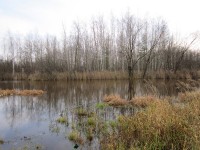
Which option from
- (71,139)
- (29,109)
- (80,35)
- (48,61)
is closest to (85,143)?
(71,139)

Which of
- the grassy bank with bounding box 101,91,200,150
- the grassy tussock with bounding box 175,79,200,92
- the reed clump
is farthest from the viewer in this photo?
the grassy tussock with bounding box 175,79,200,92

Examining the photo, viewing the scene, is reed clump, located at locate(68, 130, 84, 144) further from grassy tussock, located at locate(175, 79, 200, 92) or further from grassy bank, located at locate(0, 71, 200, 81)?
grassy bank, located at locate(0, 71, 200, 81)

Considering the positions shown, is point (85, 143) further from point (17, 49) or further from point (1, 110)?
point (17, 49)

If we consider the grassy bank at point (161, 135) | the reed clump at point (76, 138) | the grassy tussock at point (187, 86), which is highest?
the grassy tussock at point (187, 86)

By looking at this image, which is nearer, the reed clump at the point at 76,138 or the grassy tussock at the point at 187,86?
the reed clump at the point at 76,138

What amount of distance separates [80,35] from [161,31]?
17.4 metres

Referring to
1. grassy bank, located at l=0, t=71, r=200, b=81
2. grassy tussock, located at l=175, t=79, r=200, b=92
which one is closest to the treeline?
grassy bank, located at l=0, t=71, r=200, b=81

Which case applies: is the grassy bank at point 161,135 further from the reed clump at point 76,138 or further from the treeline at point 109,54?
the treeline at point 109,54

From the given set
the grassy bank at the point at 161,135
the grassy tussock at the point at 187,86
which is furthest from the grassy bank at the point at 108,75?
the grassy bank at the point at 161,135

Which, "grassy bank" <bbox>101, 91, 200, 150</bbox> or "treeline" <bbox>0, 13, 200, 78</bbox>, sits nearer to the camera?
"grassy bank" <bbox>101, 91, 200, 150</bbox>

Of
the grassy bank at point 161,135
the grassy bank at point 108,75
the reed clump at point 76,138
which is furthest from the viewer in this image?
the grassy bank at point 108,75

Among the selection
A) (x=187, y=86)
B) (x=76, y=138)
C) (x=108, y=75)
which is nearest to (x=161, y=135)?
(x=76, y=138)

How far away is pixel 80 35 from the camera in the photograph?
4962 centimetres

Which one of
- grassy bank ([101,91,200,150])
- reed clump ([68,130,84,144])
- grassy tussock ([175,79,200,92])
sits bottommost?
reed clump ([68,130,84,144])
